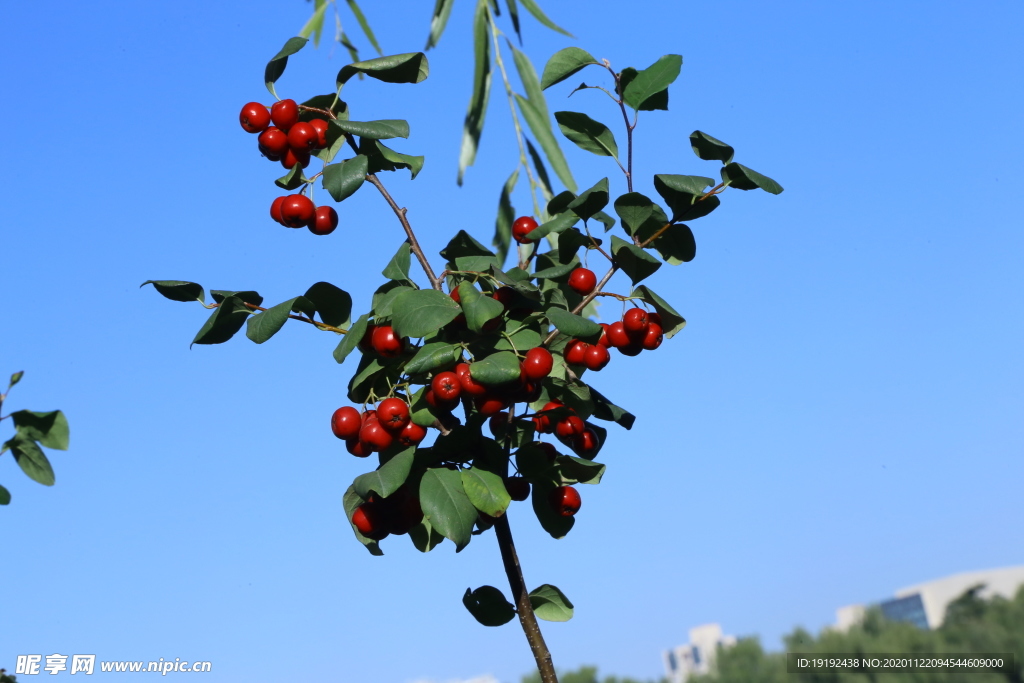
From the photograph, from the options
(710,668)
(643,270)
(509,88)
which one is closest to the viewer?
(643,270)

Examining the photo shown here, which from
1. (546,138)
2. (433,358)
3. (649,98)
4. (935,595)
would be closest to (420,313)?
(433,358)

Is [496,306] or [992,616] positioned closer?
[496,306]

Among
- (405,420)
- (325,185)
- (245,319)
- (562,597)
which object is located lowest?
(562,597)

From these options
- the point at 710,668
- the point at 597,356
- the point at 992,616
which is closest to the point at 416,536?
the point at 597,356

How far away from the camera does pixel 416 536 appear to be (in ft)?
2.95

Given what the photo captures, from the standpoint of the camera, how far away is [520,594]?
2.80ft

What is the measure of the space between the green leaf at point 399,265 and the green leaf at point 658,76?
0.95 feet

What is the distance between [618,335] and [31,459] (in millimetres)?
631

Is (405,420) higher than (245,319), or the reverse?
(245,319)

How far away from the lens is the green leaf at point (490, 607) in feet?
3.03

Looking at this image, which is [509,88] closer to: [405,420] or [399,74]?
[399,74]

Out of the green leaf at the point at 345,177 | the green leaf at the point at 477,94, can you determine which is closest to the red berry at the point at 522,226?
the green leaf at the point at 345,177

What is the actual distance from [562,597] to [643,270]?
0.37m

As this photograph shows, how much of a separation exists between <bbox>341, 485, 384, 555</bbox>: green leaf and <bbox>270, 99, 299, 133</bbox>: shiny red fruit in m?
0.39
